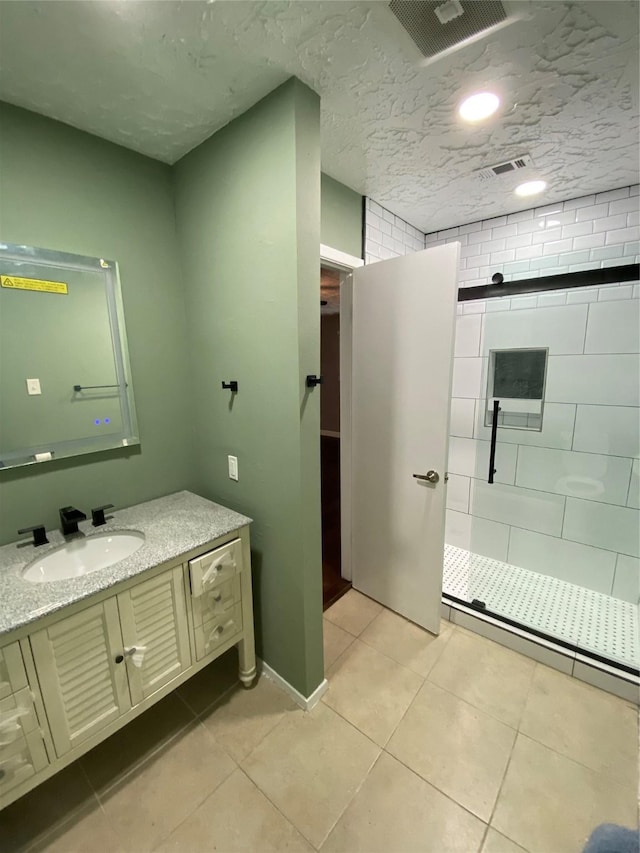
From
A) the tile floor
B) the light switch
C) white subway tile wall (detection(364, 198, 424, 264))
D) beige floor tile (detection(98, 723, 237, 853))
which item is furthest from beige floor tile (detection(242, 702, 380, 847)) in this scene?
white subway tile wall (detection(364, 198, 424, 264))

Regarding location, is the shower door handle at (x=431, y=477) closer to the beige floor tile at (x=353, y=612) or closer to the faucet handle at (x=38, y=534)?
the beige floor tile at (x=353, y=612)

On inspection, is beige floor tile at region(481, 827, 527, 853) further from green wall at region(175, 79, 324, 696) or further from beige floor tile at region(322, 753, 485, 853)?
green wall at region(175, 79, 324, 696)

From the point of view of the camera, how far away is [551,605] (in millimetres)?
2002

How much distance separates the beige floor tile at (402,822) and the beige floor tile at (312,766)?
0.04m

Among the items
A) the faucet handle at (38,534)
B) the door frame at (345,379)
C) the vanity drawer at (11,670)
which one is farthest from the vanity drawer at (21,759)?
the door frame at (345,379)

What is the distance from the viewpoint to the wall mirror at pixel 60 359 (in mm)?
Answer: 1251

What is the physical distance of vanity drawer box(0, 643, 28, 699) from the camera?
2.96 ft

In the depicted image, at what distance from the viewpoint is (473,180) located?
179 cm

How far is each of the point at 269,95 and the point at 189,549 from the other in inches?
65.4

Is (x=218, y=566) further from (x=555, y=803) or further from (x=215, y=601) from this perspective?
(x=555, y=803)

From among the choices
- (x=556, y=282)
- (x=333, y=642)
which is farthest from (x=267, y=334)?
(x=556, y=282)

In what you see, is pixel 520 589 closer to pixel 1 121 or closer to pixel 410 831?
pixel 410 831

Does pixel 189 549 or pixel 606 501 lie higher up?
pixel 189 549

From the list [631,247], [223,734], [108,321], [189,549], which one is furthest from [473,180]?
[223,734]
